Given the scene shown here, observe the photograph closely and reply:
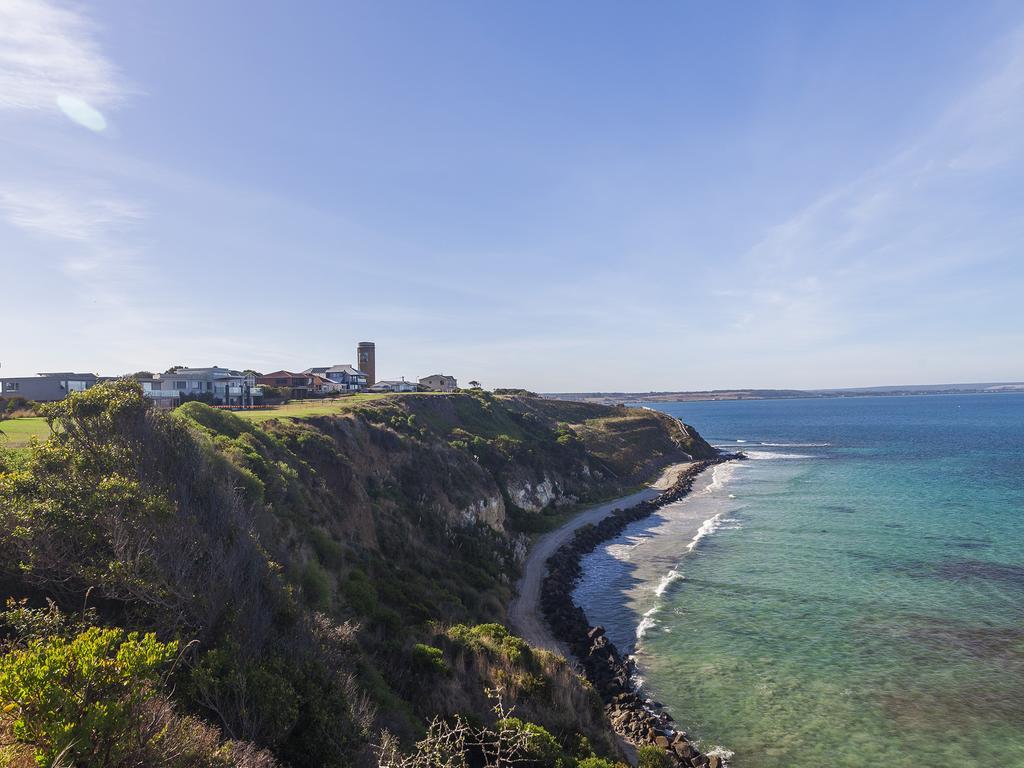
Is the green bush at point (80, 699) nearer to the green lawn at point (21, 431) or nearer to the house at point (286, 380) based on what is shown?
the green lawn at point (21, 431)

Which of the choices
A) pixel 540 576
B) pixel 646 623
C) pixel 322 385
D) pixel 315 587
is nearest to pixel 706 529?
pixel 540 576

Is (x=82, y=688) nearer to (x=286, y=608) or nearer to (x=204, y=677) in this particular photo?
(x=204, y=677)

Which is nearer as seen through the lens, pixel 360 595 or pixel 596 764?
pixel 596 764

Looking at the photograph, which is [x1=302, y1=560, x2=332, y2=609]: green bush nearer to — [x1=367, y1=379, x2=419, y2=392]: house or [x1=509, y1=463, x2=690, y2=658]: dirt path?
[x1=509, y1=463, x2=690, y2=658]: dirt path

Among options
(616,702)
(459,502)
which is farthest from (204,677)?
(459,502)

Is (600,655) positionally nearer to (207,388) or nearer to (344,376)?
(207,388)

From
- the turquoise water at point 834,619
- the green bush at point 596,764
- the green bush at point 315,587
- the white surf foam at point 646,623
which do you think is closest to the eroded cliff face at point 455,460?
the green bush at point 315,587
